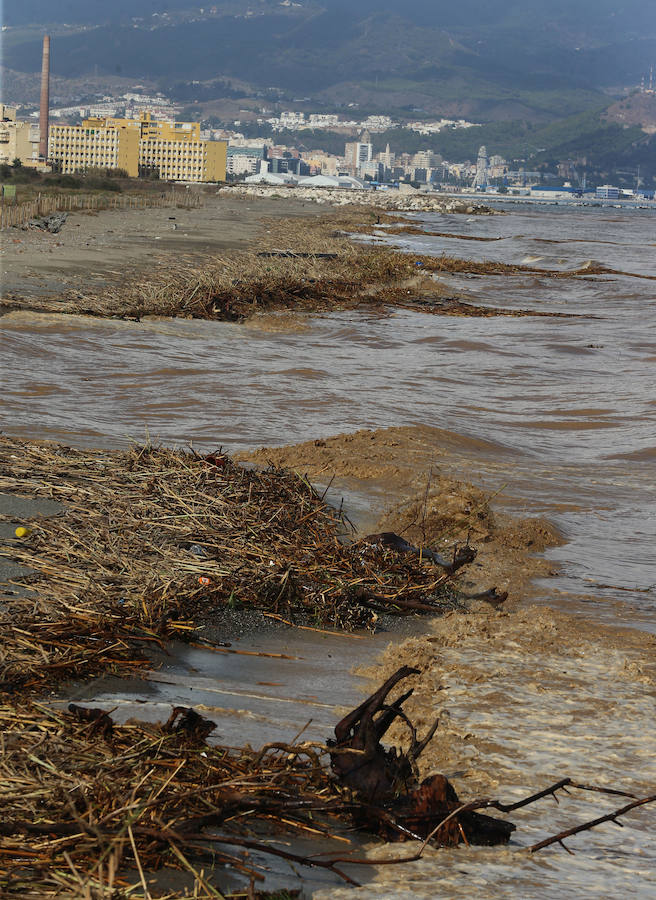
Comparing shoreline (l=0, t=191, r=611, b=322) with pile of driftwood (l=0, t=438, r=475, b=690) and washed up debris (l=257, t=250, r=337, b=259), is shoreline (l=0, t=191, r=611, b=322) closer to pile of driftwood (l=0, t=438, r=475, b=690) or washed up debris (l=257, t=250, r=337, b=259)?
washed up debris (l=257, t=250, r=337, b=259)

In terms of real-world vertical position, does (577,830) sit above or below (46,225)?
below

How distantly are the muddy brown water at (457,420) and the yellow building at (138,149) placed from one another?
115811 mm

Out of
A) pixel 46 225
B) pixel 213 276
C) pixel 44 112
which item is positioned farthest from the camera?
pixel 44 112

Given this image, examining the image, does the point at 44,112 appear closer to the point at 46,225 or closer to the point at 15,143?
the point at 15,143

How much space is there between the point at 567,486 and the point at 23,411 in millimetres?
4850

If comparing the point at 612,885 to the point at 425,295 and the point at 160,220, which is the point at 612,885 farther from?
the point at 160,220

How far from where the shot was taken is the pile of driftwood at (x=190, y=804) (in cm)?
238

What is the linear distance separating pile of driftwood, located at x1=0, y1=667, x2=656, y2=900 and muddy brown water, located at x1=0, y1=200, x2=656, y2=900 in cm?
17

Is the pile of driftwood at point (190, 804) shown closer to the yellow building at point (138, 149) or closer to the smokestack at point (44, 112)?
the yellow building at point (138, 149)

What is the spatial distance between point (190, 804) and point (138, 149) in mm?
136431

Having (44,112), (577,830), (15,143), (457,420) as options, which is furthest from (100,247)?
(44,112)

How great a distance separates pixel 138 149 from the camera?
131 m

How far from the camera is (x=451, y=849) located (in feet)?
9.04

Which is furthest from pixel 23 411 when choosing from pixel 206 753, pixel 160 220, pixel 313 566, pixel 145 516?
pixel 160 220
